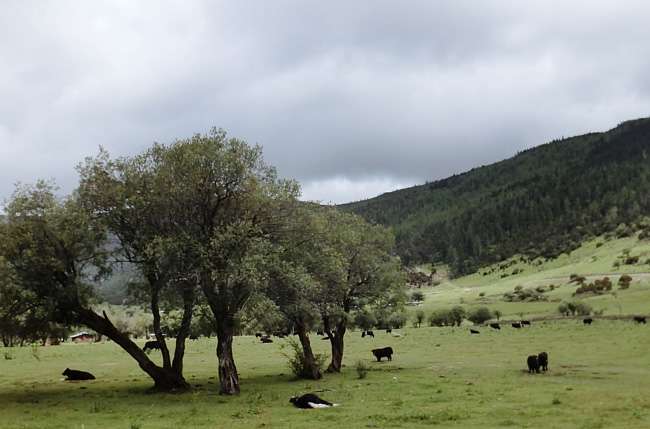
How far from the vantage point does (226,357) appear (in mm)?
31812

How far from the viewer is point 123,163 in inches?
1255

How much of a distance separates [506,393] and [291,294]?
1267cm

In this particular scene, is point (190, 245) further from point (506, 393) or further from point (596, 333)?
point (596, 333)

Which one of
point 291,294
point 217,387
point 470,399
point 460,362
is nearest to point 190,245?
point 291,294

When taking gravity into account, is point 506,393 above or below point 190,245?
below

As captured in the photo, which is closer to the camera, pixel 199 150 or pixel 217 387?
pixel 199 150

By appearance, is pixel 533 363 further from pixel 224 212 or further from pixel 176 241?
pixel 176 241

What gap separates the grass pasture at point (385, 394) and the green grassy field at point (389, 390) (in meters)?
0.08

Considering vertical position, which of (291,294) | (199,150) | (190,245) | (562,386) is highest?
(199,150)

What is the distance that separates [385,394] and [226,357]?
28.7 feet

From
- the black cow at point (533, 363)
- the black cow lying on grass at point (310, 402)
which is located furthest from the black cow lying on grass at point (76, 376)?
the black cow at point (533, 363)

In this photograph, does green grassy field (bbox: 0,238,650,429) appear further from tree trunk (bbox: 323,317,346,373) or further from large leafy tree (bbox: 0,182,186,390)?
large leafy tree (bbox: 0,182,186,390)

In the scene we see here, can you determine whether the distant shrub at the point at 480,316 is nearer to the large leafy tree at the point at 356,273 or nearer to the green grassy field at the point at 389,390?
the green grassy field at the point at 389,390

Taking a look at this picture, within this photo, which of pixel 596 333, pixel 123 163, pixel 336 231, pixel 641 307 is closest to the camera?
pixel 123 163
